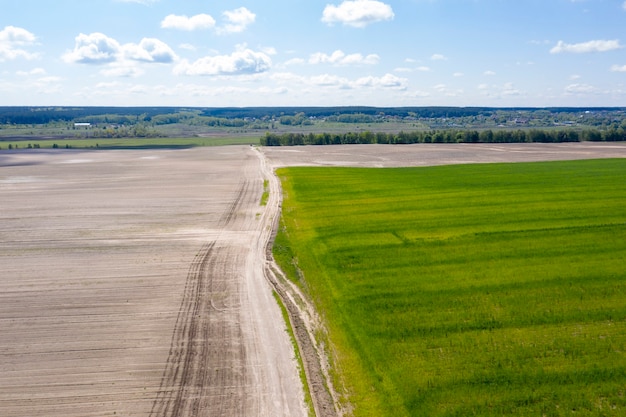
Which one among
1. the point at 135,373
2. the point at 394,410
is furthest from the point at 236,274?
the point at 394,410

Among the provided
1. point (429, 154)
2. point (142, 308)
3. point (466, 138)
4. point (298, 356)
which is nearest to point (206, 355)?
point (298, 356)

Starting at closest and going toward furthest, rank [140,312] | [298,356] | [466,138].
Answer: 1. [298,356]
2. [140,312]
3. [466,138]

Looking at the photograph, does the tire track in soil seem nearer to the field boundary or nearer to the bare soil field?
the field boundary

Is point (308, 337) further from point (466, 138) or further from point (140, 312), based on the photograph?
point (466, 138)

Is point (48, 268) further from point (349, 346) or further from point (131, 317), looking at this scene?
point (349, 346)

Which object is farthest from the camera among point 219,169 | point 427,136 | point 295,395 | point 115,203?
point 427,136

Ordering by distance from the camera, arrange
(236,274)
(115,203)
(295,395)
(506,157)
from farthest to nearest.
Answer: (506,157) → (115,203) → (236,274) → (295,395)

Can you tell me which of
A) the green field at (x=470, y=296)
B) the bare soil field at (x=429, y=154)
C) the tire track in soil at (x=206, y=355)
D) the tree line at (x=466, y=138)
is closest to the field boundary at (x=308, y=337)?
the green field at (x=470, y=296)
